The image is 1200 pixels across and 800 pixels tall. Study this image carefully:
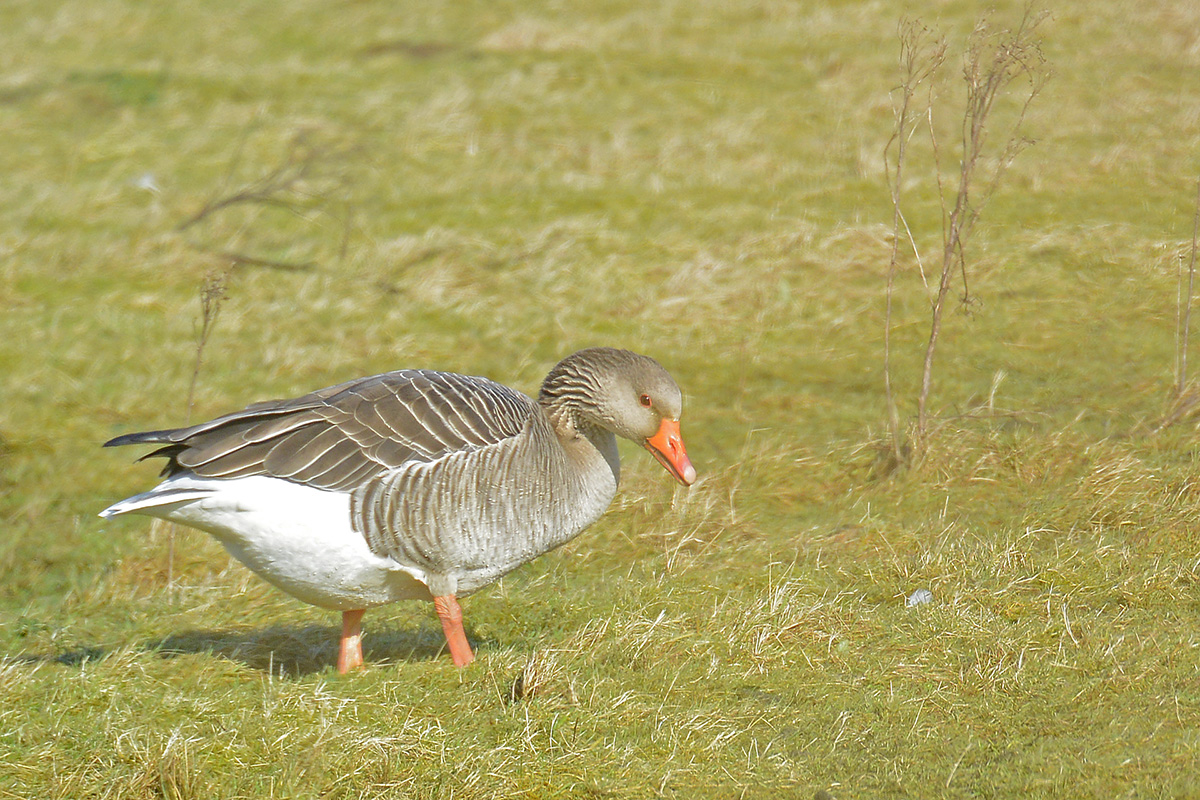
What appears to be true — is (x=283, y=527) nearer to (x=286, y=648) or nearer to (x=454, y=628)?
(x=454, y=628)

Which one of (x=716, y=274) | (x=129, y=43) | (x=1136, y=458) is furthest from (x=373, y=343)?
(x=129, y=43)

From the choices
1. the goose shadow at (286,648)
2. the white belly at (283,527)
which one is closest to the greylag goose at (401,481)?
the white belly at (283,527)

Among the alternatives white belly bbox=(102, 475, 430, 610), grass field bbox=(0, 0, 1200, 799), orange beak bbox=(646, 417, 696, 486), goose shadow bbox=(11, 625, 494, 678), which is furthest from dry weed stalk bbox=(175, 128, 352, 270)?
white belly bbox=(102, 475, 430, 610)

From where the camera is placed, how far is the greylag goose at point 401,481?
17.5ft

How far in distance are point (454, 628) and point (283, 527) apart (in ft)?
3.16

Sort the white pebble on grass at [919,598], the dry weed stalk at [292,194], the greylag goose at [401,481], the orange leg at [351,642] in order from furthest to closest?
the dry weed stalk at [292,194]
the white pebble on grass at [919,598]
the orange leg at [351,642]
the greylag goose at [401,481]

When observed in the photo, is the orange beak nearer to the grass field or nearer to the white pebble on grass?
the grass field

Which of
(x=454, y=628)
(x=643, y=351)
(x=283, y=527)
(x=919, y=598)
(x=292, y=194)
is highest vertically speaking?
(x=292, y=194)

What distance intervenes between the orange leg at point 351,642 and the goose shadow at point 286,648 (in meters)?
0.11

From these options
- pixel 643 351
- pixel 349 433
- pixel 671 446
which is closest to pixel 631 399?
pixel 671 446

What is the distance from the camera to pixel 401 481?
18.1 feet

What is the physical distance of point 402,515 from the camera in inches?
215

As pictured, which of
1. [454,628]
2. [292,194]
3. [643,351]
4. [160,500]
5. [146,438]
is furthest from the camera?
[292,194]

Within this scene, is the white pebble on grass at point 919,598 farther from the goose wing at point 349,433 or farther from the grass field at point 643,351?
the goose wing at point 349,433
